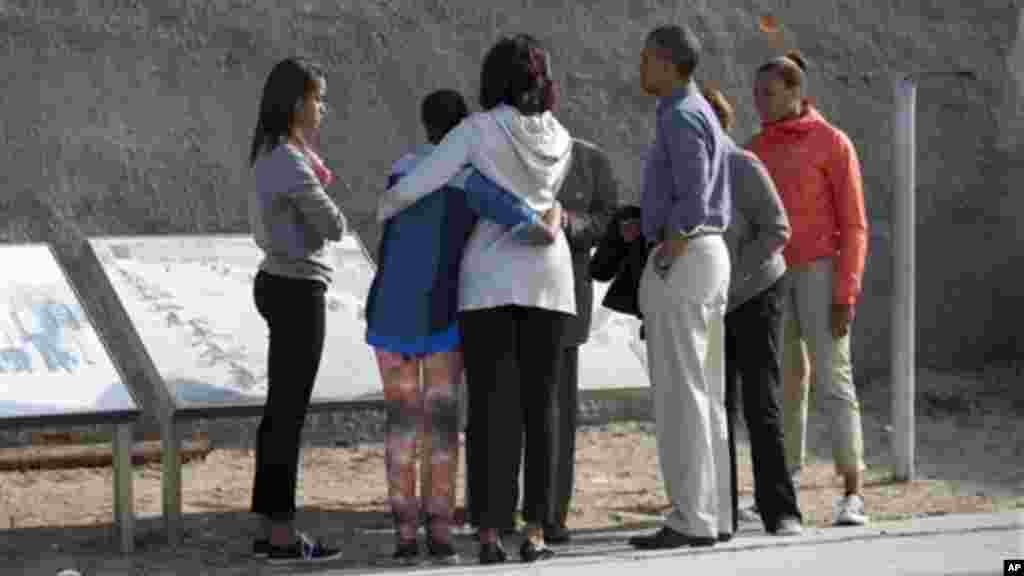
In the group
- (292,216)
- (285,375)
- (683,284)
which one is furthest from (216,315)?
(683,284)

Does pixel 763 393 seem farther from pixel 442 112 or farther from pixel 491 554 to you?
pixel 442 112

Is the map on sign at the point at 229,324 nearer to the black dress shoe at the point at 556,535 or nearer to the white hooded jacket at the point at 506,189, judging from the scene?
the black dress shoe at the point at 556,535

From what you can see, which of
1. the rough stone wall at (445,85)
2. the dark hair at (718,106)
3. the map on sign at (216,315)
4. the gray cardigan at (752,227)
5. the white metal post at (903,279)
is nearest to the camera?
the gray cardigan at (752,227)

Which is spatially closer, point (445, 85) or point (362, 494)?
point (362, 494)

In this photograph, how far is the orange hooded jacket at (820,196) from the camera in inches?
301

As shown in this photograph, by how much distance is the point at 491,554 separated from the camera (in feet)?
22.2

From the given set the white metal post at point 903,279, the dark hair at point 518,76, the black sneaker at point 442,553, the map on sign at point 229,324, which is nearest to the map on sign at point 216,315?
the map on sign at point 229,324

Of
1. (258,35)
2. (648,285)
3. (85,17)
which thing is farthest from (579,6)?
(648,285)

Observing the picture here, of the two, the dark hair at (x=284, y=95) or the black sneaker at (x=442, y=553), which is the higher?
the dark hair at (x=284, y=95)

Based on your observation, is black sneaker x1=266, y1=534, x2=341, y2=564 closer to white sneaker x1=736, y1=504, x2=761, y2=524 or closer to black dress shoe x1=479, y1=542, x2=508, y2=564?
black dress shoe x1=479, y1=542, x2=508, y2=564

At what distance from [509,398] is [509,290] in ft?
1.13

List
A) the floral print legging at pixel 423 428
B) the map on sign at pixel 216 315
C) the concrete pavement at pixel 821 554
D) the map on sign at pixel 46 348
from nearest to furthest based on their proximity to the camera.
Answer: the concrete pavement at pixel 821 554
the floral print legging at pixel 423 428
the map on sign at pixel 46 348
the map on sign at pixel 216 315

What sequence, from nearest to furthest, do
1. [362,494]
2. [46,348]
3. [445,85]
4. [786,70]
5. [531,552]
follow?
[531,552], [46,348], [786,70], [362,494], [445,85]

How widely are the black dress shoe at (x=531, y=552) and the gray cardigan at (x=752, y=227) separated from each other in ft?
3.65
